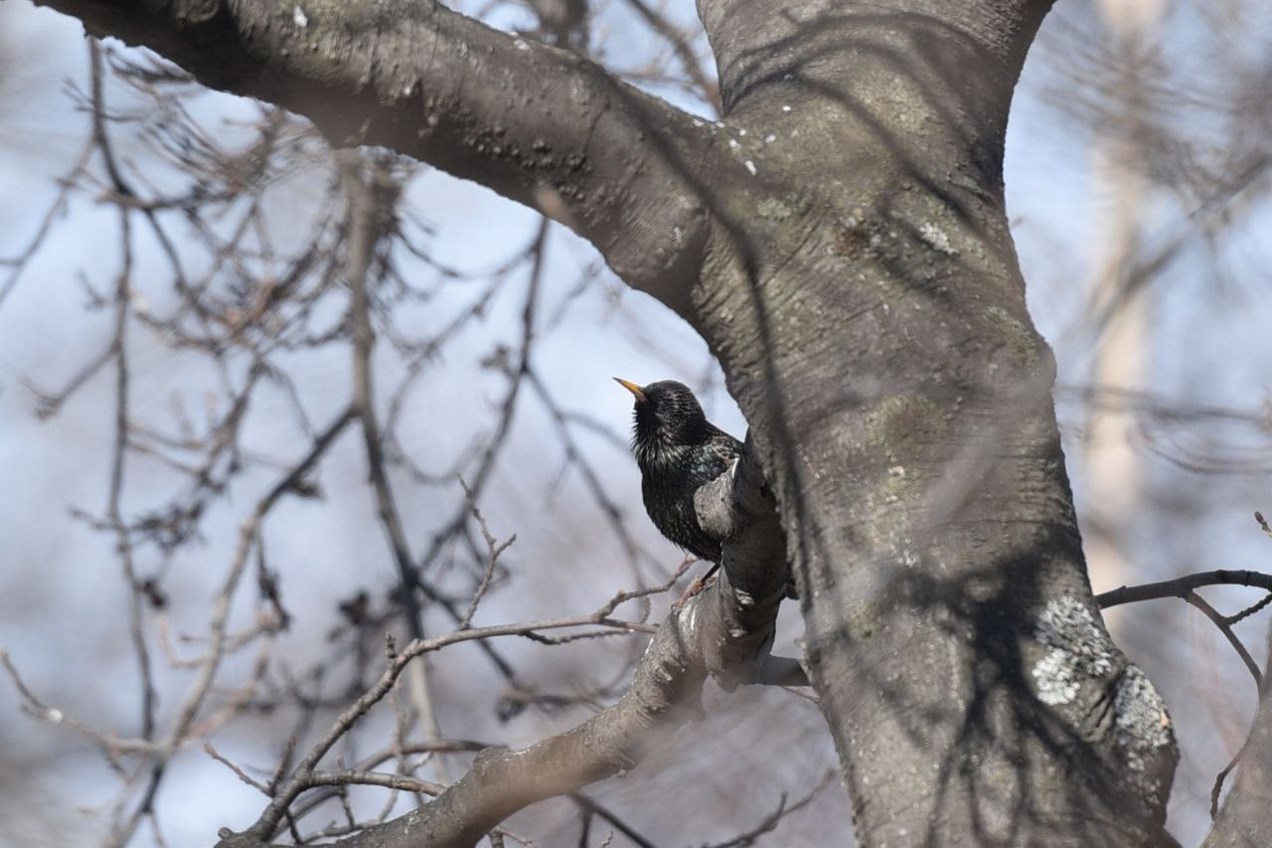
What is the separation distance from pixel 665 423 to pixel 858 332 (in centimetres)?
286

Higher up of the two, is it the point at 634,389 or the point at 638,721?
the point at 634,389

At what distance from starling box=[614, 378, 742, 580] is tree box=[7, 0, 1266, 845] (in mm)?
2164

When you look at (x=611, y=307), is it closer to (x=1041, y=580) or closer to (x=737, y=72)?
(x=737, y=72)

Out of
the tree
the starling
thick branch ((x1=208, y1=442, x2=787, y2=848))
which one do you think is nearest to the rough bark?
the tree

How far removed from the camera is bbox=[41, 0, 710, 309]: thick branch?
66.2 inches

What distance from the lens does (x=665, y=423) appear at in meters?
4.65

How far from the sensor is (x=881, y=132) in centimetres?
199

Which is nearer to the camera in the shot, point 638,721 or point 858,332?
point 858,332

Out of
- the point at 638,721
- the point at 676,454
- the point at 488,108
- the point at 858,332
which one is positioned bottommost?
the point at 638,721

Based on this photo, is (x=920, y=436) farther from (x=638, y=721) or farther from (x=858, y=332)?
(x=638, y=721)

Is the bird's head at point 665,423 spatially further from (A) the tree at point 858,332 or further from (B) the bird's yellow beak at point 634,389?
(A) the tree at point 858,332

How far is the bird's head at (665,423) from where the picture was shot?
15.1 feet

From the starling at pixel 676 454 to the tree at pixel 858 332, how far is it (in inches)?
85.2

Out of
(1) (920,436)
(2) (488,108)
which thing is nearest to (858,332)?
(1) (920,436)
